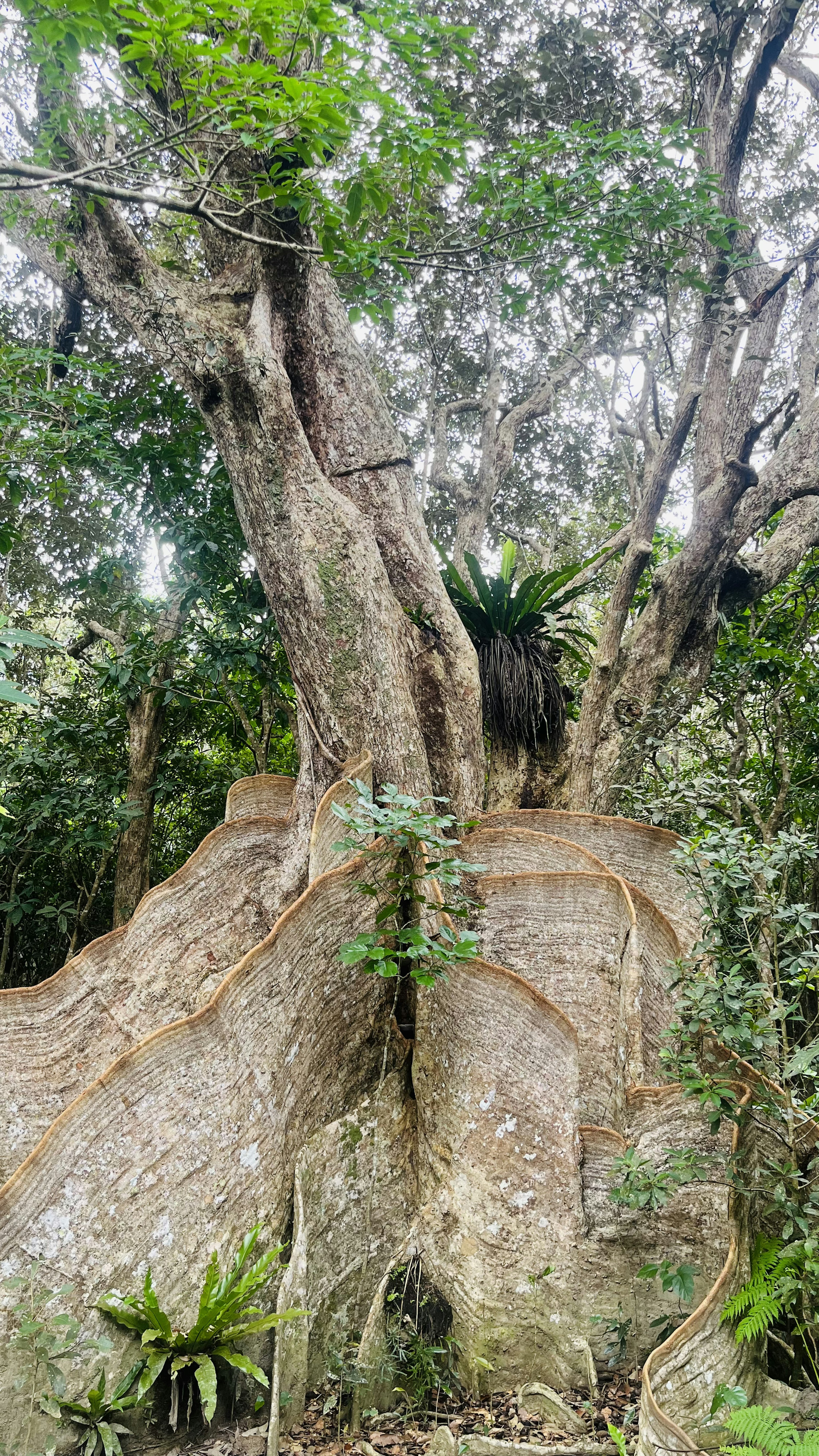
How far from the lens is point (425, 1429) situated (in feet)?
9.53

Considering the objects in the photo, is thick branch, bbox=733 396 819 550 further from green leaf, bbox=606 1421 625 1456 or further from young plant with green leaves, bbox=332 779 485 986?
green leaf, bbox=606 1421 625 1456

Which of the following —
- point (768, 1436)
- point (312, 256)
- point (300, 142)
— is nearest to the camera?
point (768, 1436)

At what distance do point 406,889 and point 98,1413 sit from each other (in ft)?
5.91

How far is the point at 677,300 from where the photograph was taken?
977cm

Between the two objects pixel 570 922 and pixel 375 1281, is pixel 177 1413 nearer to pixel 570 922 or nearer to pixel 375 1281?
pixel 375 1281

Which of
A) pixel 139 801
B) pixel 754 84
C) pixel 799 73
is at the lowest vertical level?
pixel 139 801

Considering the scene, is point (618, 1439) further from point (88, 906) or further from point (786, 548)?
point (786, 548)

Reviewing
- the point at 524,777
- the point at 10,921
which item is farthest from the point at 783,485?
the point at 10,921

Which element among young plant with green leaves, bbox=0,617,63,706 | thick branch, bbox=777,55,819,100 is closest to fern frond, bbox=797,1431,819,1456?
young plant with green leaves, bbox=0,617,63,706

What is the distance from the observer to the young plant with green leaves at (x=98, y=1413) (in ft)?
8.34

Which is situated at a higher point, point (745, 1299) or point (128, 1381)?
point (745, 1299)

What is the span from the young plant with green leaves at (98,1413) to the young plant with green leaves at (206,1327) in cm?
5

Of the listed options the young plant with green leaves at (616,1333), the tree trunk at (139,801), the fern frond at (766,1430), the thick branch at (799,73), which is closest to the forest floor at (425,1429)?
the young plant with green leaves at (616,1333)

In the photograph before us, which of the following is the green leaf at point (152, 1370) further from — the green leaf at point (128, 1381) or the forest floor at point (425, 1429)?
the forest floor at point (425, 1429)
